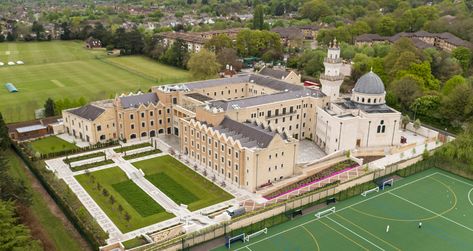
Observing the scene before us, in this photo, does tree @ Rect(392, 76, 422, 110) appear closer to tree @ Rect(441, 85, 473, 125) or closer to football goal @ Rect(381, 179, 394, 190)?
tree @ Rect(441, 85, 473, 125)

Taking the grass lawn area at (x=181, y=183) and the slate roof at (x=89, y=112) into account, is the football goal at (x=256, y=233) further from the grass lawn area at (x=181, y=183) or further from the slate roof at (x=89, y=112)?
the slate roof at (x=89, y=112)

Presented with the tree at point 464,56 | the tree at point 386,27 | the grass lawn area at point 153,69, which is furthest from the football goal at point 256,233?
the tree at point 386,27

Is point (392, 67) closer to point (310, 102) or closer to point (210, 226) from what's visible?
point (310, 102)

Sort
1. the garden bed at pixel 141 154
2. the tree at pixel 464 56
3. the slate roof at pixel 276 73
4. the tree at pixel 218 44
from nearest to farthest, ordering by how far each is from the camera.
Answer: the garden bed at pixel 141 154 → the slate roof at pixel 276 73 → the tree at pixel 464 56 → the tree at pixel 218 44

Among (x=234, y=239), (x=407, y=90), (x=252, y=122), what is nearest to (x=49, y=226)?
(x=234, y=239)

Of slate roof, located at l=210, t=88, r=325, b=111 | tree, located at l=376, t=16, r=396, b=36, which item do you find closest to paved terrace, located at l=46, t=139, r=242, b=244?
slate roof, located at l=210, t=88, r=325, b=111

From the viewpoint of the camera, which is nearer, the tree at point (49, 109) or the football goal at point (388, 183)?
the football goal at point (388, 183)
